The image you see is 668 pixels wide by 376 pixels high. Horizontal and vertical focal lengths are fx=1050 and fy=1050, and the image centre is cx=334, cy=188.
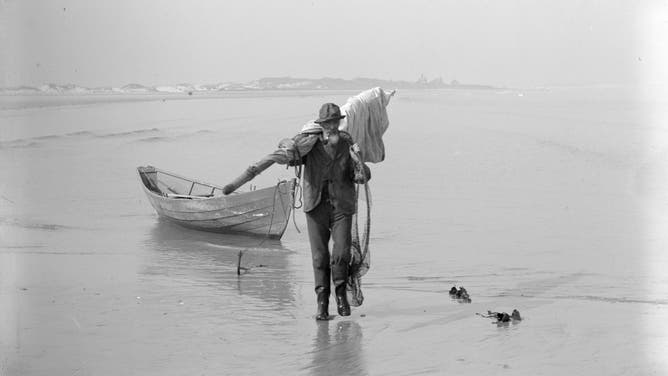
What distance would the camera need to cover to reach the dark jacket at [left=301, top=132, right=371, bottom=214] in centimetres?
725

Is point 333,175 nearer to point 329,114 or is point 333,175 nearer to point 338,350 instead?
point 329,114

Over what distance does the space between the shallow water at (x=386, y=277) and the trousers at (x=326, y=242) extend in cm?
34

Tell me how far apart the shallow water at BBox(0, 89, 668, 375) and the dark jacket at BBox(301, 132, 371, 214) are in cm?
86

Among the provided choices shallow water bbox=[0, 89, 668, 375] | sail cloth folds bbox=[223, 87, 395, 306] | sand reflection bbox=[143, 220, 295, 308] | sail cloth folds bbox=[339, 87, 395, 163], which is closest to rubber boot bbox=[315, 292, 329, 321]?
shallow water bbox=[0, 89, 668, 375]

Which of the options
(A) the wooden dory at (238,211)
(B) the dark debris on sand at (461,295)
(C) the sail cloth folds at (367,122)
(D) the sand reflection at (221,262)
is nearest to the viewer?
(B) the dark debris on sand at (461,295)

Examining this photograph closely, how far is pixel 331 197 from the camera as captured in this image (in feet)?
24.0

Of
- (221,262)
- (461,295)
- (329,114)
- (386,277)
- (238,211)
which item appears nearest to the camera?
(329,114)

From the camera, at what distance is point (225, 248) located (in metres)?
12.1

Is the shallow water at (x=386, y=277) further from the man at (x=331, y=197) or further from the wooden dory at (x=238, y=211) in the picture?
the man at (x=331, y=197)

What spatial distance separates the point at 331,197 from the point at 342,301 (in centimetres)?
74

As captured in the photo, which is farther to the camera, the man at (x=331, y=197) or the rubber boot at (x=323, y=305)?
the rubber boot at (x=323, y=305)

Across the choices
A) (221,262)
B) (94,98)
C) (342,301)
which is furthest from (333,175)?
(94,98)

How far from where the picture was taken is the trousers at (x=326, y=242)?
7312mm

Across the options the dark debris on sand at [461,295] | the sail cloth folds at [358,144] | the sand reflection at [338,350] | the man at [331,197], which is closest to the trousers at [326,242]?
the man at [331,197]
